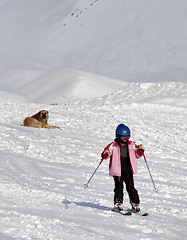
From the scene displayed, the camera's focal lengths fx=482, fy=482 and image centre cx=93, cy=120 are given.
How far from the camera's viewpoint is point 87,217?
18.4ft

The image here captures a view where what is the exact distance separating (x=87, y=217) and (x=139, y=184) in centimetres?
270

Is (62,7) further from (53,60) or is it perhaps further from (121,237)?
(121,237)

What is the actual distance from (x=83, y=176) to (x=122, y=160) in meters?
2.83

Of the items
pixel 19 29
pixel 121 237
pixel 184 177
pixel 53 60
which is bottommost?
pixel 121 237

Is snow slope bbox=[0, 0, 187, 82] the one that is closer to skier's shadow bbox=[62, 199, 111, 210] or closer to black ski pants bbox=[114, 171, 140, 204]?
skier's shadow bbox=[62, 199, 111, 210]

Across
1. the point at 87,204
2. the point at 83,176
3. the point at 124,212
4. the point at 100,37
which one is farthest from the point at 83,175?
the point at 100,37

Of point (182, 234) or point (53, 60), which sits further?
point (53, 60)

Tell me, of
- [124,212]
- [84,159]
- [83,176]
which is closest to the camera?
[124,212]

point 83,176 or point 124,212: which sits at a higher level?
point 83,176

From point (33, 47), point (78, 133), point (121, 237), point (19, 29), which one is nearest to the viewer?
point (121, 237)

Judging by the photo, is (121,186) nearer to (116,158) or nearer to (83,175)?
(116,158)

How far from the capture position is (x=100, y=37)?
63.2 metres

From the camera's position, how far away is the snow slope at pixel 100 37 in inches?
2116

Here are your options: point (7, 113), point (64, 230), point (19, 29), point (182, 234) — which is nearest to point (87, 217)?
point (64, 230)
